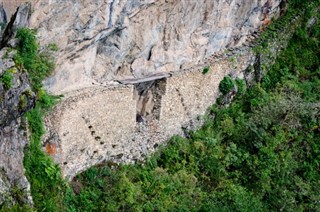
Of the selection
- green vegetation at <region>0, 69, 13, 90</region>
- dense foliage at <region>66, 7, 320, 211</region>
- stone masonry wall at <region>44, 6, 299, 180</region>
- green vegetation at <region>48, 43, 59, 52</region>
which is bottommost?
dense foliage at <region>66, 7, 320, 211</region>

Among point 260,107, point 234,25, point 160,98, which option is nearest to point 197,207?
point 160,98

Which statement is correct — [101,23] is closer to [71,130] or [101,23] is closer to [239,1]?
[71,130]

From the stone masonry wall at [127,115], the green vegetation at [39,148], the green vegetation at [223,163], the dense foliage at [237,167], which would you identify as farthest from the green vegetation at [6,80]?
the dense foliage at [237,167]

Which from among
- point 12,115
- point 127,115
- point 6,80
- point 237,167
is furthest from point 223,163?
point 6,80

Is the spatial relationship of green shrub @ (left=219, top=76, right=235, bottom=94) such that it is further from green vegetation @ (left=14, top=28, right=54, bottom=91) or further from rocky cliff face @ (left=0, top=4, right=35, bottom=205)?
rocky cliff face @ (left=0, top=4, right=35, bottom=205)

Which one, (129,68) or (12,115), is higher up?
(129,68)

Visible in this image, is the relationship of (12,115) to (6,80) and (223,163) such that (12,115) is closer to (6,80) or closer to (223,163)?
(6,80)

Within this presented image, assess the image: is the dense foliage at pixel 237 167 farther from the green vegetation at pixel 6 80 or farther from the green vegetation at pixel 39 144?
the green vegetation at pixel 6 80

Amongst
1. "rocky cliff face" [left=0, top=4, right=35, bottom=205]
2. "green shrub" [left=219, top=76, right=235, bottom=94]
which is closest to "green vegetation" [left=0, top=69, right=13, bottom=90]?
"rocky cliff face" [left=0, top=4, right=35, bottom=205]
